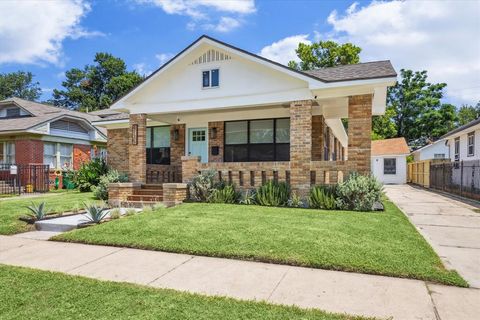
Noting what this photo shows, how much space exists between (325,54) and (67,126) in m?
24.3

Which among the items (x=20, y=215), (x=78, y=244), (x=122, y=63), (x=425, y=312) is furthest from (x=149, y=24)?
(x=122, y=63)

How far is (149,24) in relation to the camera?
614 inches

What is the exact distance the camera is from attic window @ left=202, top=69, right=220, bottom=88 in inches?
482

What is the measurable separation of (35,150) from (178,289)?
2067 centimetres

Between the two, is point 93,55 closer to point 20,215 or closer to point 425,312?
point 20,215

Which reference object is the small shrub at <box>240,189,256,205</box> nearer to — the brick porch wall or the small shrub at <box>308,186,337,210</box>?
the small shrub at <box>308,186,337,210</box>

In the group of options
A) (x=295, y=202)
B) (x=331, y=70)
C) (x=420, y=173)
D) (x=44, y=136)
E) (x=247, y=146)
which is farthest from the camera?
(x=420, y=173)

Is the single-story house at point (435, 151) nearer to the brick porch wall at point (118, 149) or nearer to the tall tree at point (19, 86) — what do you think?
the brick porch wall at point (118, 149)

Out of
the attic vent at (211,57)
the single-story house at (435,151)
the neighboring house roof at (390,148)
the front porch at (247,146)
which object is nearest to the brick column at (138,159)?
the front porch at (247,146)

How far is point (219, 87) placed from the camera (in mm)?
12133

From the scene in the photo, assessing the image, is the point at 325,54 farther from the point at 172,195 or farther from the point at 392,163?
the point at 172,195

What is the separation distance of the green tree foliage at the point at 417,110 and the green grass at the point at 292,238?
36980mm

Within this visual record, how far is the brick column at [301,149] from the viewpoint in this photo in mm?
10477

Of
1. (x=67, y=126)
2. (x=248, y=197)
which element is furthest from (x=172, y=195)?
(x=67, y=126)
